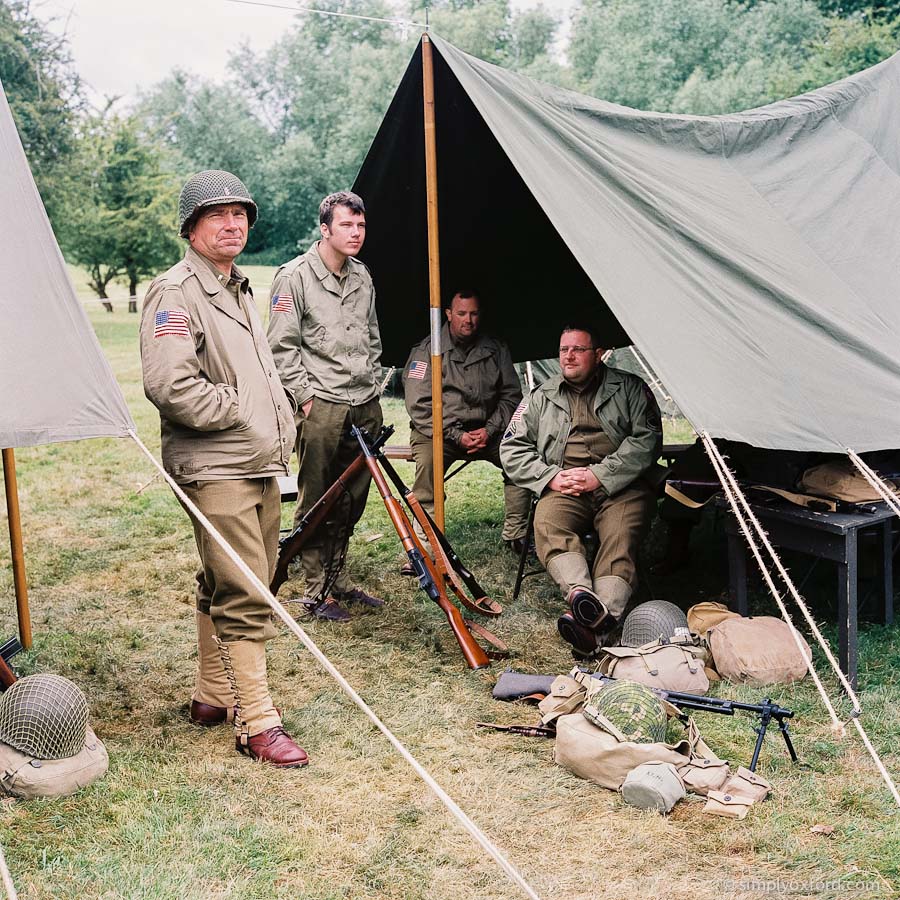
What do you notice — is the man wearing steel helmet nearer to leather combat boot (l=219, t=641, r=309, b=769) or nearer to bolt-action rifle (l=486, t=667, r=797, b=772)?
leather combat boot (l=219, t=641, r=309, b=769)

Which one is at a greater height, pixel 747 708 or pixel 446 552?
pixel 446 552

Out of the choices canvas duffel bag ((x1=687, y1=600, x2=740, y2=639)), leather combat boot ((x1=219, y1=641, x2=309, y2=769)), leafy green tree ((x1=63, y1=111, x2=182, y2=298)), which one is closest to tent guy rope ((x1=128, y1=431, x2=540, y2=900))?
leather combat boot ((x1=219, y1=641, x2=309, y2=769))

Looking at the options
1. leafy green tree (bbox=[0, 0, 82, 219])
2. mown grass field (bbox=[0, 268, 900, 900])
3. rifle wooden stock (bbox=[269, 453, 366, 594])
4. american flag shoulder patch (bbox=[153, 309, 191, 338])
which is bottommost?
mown grass field (bbox=[0, 268, 900, 900])

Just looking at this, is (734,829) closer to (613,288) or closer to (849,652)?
(849,652)

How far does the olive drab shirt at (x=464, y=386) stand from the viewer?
5.21m

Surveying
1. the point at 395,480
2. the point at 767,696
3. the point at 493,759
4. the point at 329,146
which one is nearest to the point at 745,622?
the point at 767,696

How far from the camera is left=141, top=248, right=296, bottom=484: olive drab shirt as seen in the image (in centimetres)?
296

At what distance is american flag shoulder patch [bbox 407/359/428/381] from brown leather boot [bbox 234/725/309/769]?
2.38 meters

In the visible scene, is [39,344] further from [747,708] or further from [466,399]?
[466,399]

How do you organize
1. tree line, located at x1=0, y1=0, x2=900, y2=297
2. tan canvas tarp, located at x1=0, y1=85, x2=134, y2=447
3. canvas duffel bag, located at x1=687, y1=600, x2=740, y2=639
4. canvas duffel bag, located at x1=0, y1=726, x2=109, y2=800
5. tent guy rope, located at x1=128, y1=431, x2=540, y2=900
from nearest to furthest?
tent guy rope, located at x1=128, y1=431, x2=540, y2=900 < tan canvas tarp, located at x1=0, y1=85, x2=134, y2=447 < canvas duffel bag, located at x1=0, y1=726, x2=109, y2=800 < canvas duffel bag, located at x1=687, y1=600, x2=740, y2=639 < tree line, located at x1=0, y1=0, x2=900, y2=297

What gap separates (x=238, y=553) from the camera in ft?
10.2

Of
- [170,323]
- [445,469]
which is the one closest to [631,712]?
[170,323]

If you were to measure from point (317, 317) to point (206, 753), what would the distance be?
75.2 inches

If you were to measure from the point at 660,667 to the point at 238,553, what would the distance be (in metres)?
1.43
